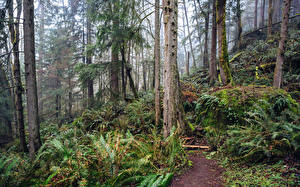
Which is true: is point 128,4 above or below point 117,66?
above

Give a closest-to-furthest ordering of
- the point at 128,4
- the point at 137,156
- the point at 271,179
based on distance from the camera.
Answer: the point at 271,179
the point at 137,156
the point at 128,4

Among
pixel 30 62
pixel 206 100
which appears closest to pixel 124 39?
pixel 30 62

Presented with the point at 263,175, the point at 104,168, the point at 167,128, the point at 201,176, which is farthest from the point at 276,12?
the point at 104,168

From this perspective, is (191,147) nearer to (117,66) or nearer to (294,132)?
(294,132)

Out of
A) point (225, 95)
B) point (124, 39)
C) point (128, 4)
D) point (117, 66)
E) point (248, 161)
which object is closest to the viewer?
point (248, 161)

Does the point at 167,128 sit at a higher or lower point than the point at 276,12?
lower

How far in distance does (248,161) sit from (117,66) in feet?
28.4

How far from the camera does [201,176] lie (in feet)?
10.8

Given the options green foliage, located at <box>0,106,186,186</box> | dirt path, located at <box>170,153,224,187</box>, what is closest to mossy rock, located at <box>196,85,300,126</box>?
dirt path, located at <box>170,153,224,187</box>

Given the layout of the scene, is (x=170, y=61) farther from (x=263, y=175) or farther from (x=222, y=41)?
(x=222, y=41)

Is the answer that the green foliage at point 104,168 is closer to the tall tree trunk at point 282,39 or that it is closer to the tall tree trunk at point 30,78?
the tall tree trunk at point 30,78

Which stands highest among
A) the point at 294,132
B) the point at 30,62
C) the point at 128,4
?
the point at 128,4

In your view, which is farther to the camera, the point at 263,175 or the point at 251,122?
the point at 251,122

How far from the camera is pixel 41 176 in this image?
3.29 meters
